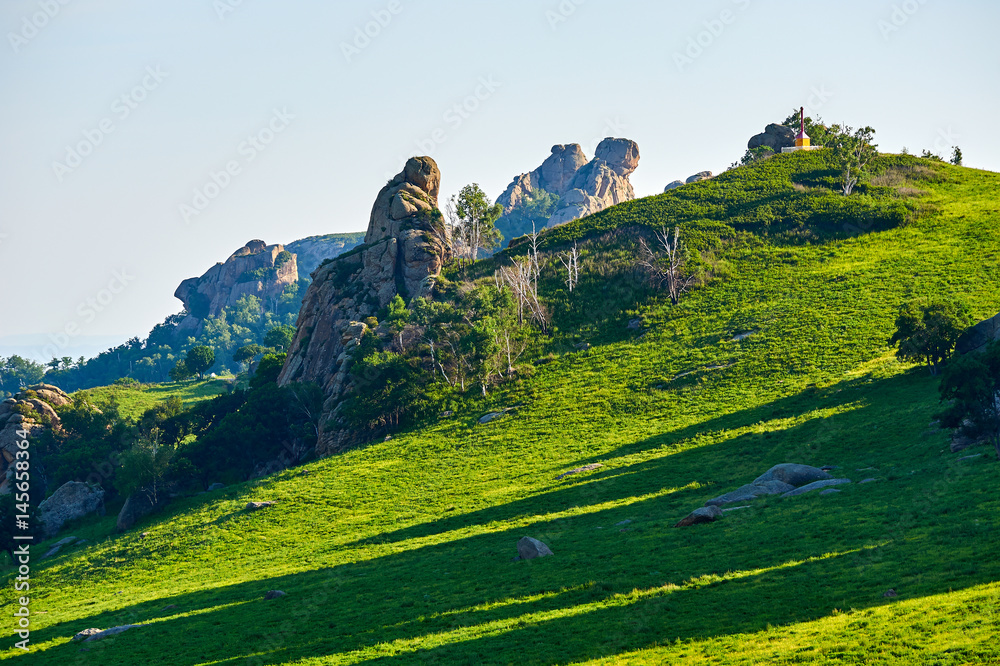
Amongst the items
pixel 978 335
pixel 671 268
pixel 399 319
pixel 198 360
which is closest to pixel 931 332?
pixel 978 335

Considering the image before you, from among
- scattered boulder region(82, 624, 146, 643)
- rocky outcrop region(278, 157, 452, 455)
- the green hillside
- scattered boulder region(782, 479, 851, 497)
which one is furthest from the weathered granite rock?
rocky outcrop region(278, 157, 452, 455)

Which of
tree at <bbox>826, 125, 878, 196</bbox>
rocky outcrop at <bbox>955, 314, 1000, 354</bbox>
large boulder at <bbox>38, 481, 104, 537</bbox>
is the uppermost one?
tree at <bbox>826, 125, 878, 196</bbox>

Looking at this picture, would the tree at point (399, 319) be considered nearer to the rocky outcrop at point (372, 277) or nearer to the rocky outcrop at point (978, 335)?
the rocky outcrop at point (372, 277)

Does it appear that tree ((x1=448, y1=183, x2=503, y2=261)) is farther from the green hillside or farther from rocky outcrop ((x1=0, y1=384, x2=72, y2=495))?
rocky outcrop ((x1=0, y1=384, x2=72, y2=495))

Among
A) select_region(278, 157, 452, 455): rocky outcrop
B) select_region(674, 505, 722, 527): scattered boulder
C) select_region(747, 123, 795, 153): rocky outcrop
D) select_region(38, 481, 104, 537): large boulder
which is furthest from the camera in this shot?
select_region(747, 123, 795, 153): rocky outcrop

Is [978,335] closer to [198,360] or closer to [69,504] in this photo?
[69,504]

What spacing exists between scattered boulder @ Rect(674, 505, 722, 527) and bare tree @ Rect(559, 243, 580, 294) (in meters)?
59.8

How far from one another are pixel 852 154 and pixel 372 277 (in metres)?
80.1

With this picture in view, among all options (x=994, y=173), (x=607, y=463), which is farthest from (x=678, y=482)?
(x=994, y=173)

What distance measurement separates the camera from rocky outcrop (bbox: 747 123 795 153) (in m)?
141

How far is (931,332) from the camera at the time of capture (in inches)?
2297

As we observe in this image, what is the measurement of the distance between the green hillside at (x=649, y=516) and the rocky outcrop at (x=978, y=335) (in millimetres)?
4905

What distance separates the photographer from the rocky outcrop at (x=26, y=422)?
89.6 meters

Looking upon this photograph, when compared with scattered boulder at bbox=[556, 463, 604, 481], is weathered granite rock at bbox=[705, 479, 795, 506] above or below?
below
